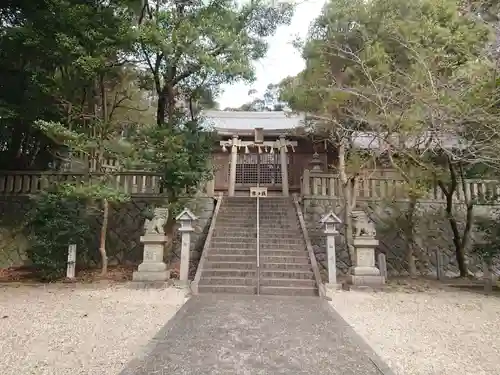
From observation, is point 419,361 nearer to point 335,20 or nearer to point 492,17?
point 492,17

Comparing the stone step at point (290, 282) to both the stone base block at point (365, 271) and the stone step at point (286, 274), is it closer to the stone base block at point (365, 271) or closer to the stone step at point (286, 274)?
the stone step at point (286, 274)

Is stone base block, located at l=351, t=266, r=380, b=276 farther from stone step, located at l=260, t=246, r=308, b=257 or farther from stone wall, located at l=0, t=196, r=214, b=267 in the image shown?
stone wall, located at l=0, t=196, r=214, b=267

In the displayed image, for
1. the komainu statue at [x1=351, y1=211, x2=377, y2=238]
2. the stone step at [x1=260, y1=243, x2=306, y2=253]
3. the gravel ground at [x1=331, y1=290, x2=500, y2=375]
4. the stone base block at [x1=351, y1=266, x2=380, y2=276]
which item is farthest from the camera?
the stone step at [x1=260, y1=243, x2=306, y2=253]

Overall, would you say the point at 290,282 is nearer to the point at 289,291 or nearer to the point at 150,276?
the point at 289,291

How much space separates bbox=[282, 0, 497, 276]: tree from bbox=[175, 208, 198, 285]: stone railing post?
413cm

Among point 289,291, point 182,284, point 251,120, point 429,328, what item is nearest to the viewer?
point 429,328

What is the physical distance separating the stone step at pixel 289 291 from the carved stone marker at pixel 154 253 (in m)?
2.23

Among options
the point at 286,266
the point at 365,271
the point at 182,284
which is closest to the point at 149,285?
the point at 182,284

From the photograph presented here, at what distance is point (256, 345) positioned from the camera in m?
4.03

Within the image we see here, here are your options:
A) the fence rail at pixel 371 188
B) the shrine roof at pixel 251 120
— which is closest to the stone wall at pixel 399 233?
the fence rail at pixel 371 188

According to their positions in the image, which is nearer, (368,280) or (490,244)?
(368,280)

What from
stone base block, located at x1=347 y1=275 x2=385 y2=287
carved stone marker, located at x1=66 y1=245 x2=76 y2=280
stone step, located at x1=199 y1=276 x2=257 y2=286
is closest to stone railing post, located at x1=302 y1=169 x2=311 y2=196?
stone base block, located at x1=347 y1=275 x2=385 y2=287

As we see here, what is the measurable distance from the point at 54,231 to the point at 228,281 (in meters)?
4.13

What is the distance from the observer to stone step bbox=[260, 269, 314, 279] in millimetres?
7836
